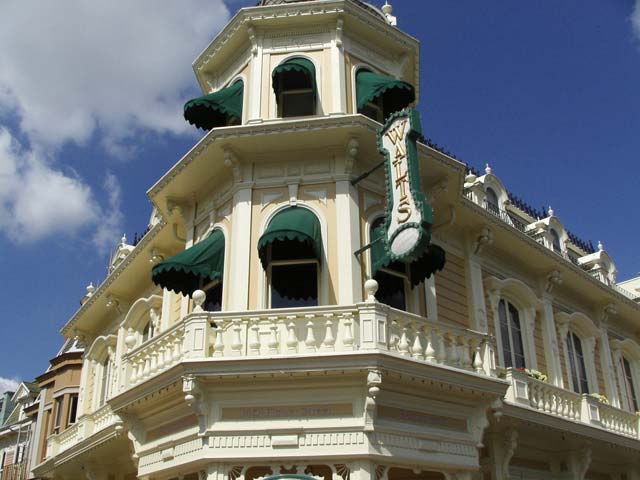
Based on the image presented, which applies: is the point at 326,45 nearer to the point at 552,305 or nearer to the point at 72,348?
the point at 552,305

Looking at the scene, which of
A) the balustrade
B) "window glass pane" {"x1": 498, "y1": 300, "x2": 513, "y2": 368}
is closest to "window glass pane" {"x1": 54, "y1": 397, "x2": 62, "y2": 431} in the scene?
the balustrade

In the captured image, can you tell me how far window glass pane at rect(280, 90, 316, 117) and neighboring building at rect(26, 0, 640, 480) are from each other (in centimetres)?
5

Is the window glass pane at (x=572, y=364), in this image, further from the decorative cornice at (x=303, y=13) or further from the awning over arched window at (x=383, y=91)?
the decorative cornice at (x=303, y=13)

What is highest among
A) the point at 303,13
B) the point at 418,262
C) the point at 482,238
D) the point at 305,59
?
the point at 303,13

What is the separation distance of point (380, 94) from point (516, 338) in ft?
24.9

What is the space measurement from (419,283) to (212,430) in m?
5.48

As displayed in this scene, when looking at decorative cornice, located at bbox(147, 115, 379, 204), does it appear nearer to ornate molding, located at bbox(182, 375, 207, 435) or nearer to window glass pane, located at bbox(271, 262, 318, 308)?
window glass pane, located at bbox(271, 262, 318, 308)

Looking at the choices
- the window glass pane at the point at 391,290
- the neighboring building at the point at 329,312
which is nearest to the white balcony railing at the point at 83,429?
the neighboring building at the point at 329,312

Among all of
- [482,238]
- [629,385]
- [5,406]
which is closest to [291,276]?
[482,238]

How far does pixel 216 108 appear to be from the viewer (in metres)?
15.8

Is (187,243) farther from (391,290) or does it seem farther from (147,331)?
(147,331)

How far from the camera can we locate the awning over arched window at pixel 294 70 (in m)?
15.1

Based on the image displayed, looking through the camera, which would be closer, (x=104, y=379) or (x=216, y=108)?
(x=216, y=108)

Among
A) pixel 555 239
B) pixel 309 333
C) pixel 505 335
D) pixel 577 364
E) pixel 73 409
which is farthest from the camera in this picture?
pixel 73 409
